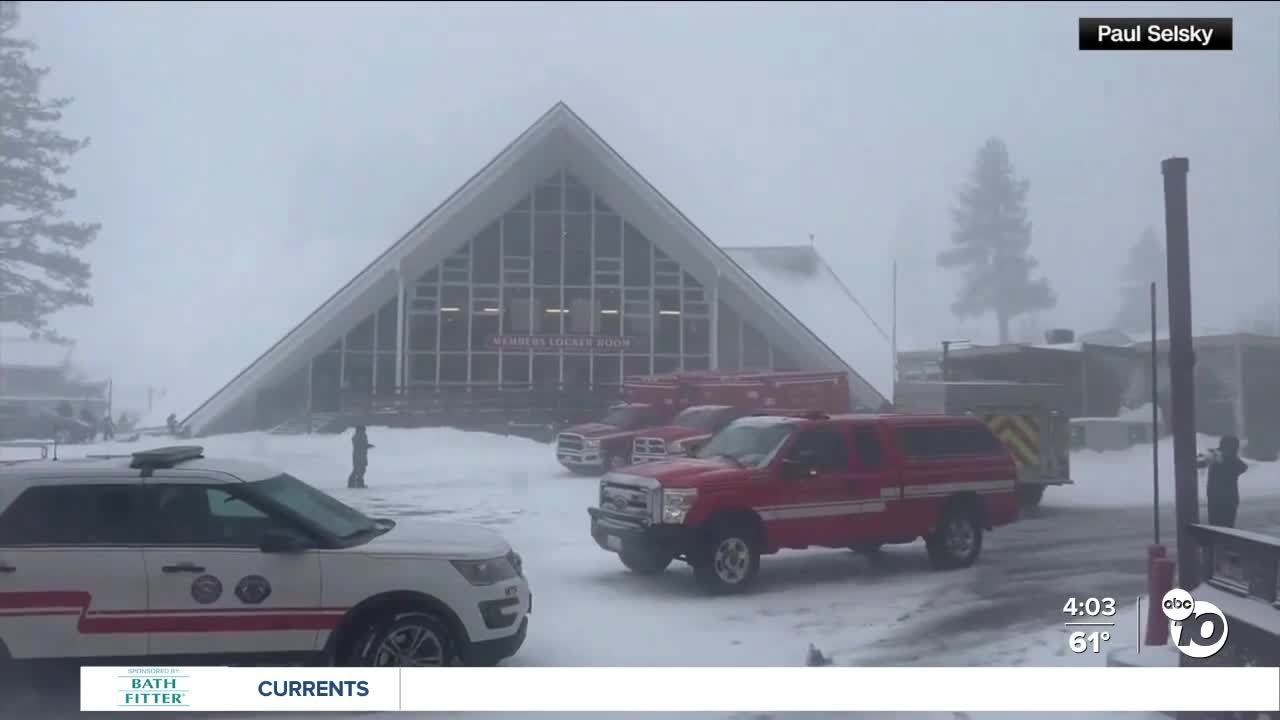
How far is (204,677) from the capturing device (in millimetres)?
5785

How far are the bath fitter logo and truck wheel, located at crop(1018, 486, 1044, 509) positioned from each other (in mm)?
6747

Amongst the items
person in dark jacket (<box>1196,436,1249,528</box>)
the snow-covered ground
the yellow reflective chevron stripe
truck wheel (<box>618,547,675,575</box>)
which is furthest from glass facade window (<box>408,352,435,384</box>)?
person in dark jacket (<box>1196,436,1249,528</box>)

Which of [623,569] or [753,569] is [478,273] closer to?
[623,569]

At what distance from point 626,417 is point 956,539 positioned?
3.15 metres

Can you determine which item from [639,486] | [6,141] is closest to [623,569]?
[639,486]

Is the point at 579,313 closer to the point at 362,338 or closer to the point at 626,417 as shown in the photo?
the point at 626,417

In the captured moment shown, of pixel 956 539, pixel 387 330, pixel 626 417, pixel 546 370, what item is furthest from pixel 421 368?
pixel 956 539

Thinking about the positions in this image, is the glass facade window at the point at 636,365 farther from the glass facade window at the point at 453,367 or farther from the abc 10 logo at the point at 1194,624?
the abc 10 logo at the point at 1194,624

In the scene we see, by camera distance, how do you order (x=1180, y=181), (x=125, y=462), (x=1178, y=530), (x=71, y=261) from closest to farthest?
(x=125, y=462)
(x=1178, y=530)
(x=1180, y=181)
(x=71, y=261)

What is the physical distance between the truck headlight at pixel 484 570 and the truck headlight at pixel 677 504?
1.81 meters

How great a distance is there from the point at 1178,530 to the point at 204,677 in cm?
680

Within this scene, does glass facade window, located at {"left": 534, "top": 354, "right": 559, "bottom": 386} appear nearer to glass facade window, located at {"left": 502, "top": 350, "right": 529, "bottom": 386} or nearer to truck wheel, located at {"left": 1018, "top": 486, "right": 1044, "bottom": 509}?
glass facade window, located at {"left": 502, "top": 350, "right": 529, "bottom": 386}

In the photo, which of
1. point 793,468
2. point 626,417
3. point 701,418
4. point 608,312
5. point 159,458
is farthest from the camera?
point 701,418

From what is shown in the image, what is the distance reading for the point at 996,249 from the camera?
831cm
